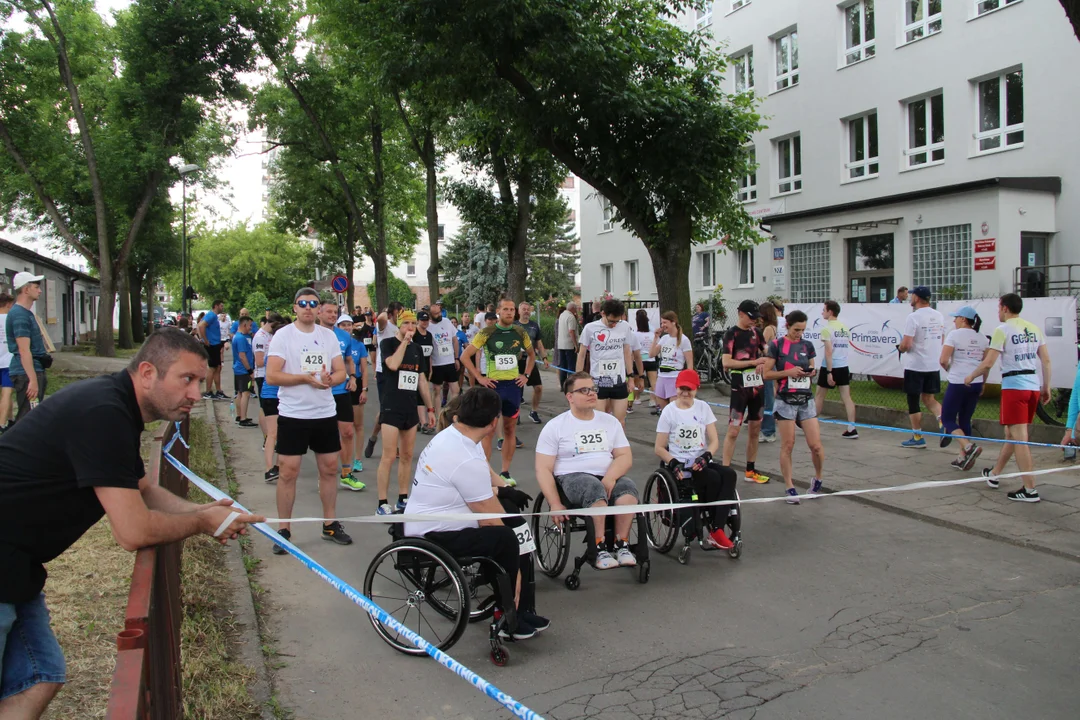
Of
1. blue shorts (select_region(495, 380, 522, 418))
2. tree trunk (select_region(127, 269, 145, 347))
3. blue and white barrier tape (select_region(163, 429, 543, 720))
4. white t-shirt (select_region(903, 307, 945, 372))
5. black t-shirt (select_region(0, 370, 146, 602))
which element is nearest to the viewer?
black t-shirt (select_region(0, 370, 146, 602))

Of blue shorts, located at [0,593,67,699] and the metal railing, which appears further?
blue shorts, located at [0,593,67,699]

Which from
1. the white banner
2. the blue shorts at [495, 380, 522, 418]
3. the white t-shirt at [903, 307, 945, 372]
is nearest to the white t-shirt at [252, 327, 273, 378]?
the blue shorts at [495, 380, 522, 418]

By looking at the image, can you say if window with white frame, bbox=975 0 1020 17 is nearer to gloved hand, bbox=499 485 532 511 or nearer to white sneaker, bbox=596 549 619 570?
white sneaker, bbox=596 549 619 570

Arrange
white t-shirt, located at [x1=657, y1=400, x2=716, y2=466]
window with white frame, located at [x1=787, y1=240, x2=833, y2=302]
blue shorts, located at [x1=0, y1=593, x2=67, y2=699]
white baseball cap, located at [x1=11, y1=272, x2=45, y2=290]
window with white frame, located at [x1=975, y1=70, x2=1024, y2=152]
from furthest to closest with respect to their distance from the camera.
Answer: window with white frame, located at [x1=787, y1=240, x2=833, y2=302]
window with white frame, located at [x1=975, y1=70, x2=1024, y2=152]
white baseball cap, located at [x1=11, y1=272, x2=45, y2=290]
white t-shirt, located at [x1=657, y1=400, x2=716, y2=466]
blue shorts, located at [x1=0, y1=593, x2=67, y2=699]

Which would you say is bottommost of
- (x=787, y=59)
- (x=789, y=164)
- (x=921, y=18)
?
(x=789, y=164)

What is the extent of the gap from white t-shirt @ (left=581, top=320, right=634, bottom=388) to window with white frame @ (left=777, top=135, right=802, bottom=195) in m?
17.4

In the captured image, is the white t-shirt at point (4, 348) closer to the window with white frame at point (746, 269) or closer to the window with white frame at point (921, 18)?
the window with white frame at point (921, 18)

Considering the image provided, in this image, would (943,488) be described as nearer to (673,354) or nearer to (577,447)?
(673,354)

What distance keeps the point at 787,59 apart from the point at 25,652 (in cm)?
2688

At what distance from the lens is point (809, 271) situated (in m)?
23.7

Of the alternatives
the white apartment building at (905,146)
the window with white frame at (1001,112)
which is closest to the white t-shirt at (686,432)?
the white apartment building at (905,146)

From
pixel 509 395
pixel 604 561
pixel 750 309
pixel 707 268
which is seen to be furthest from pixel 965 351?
Answer: pixel 707 268

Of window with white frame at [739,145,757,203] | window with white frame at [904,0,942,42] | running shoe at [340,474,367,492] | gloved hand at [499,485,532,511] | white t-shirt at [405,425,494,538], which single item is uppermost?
window with white frame at [904,0,942,42]

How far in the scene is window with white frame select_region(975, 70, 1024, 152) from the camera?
18.5 metres
